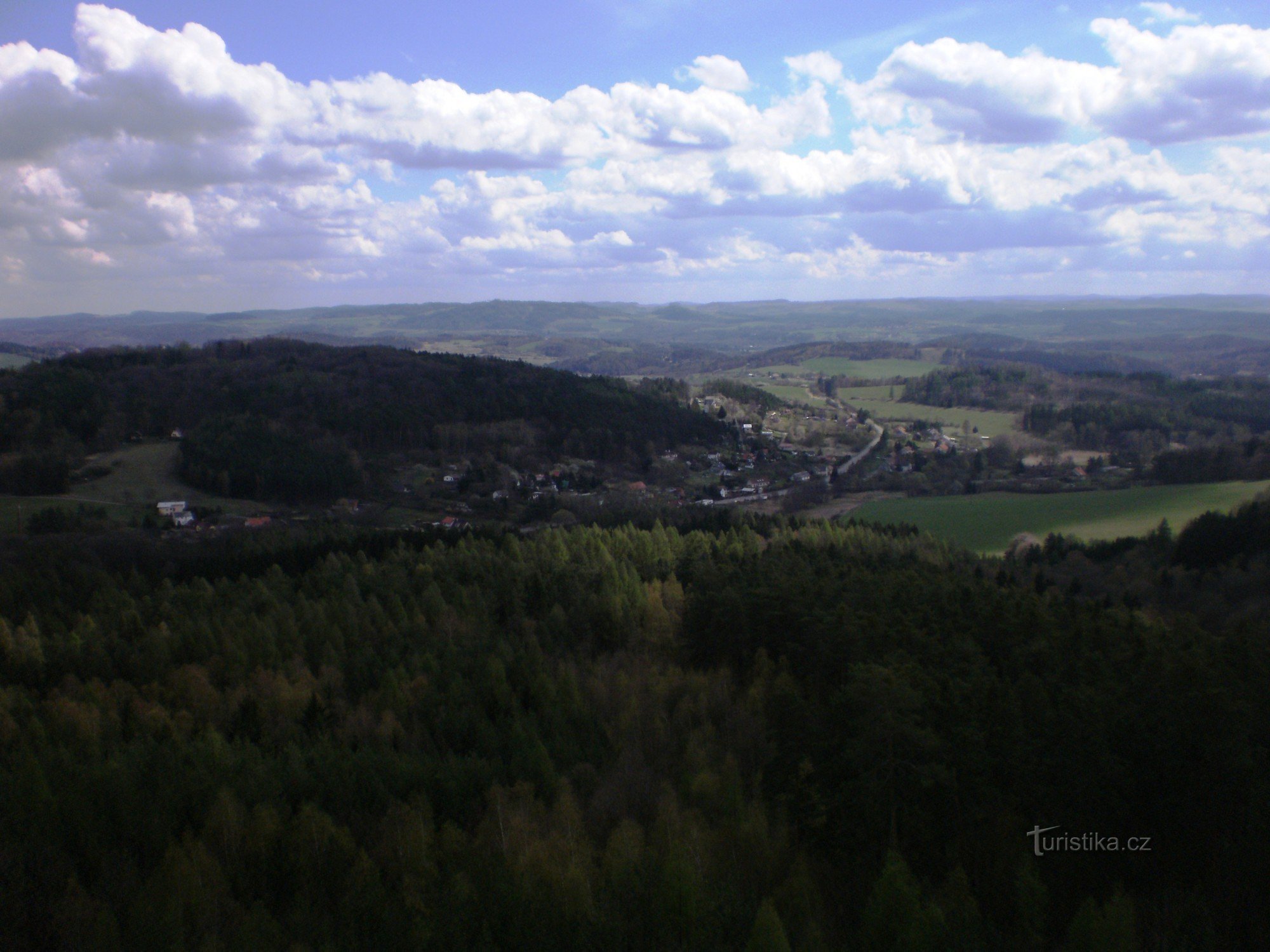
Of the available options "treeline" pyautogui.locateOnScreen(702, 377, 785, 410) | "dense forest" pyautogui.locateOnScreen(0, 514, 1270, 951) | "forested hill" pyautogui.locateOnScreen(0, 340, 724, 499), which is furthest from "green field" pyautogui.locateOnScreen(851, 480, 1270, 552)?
"treeline" pyautogui.locateOnScreen(702, 377, 785, 410)

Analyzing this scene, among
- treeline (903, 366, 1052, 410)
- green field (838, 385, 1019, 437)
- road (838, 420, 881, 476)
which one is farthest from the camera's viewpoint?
treeline (903, 366, 1052, 410)

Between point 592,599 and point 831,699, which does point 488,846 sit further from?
point 592,599

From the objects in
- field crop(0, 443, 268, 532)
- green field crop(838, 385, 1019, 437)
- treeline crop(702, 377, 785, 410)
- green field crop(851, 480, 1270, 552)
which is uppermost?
treeline crop(702, 377, 785, 410)

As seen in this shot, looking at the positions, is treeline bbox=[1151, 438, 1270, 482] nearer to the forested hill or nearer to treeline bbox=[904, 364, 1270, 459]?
treeline bbox=[904, 364, 1270, 459]

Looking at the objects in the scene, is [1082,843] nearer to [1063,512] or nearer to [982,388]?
[1063,512]

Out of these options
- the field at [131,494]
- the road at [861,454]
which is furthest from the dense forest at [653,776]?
the road at [861,454]

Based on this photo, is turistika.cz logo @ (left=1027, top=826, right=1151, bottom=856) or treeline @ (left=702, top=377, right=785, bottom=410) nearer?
turistika.cz logo @ (left=1027, top=826, right=1151, bottom=856)

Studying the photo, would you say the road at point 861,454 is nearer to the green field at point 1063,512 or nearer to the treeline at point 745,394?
the treeline at point 745,394
